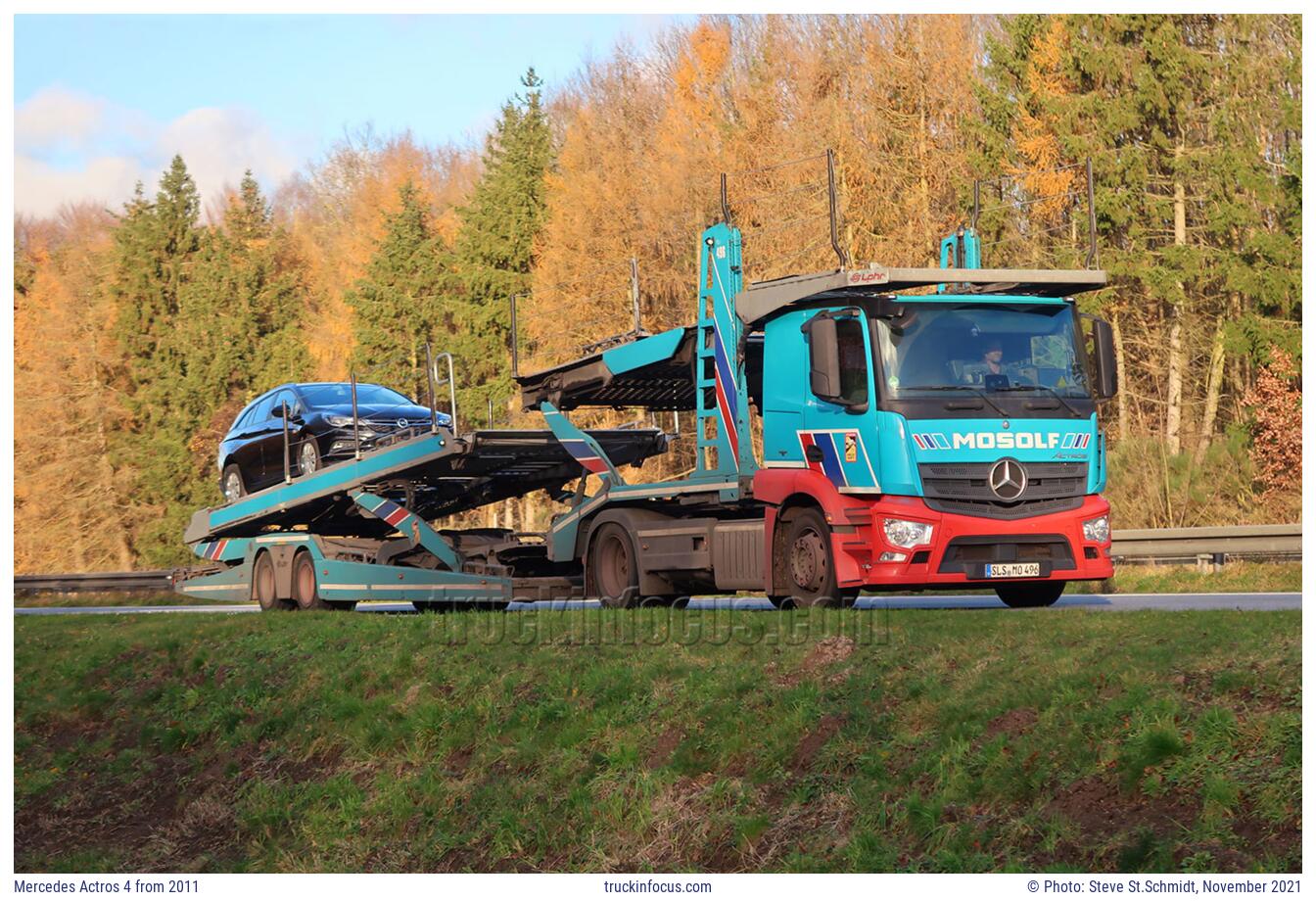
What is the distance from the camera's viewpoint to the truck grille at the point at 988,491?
12.8m

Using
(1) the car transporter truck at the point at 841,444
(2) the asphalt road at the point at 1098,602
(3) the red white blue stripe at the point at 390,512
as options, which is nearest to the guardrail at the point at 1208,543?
(2) the asphalt road at the point at 1098,602

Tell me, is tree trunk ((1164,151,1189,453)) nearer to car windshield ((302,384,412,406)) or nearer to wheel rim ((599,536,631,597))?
car windshield ((302,384,412,406))

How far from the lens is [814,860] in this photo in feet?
28.6

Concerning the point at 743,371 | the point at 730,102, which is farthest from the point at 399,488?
the point at 730,102

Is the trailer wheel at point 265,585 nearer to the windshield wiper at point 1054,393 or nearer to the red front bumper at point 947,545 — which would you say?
the red front bumper at point 947,545

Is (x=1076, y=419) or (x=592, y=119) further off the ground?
(x=592, y=119)

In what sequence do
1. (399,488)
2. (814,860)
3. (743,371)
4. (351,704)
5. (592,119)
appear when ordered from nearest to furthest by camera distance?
(814,860)
(351,704)
(743,371)
(399,488)
(592,119)

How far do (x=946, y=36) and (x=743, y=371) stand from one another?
69.8 feet

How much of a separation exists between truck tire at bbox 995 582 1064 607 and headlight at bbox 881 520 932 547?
141 centimetres

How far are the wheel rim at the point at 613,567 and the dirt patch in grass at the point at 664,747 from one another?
5.38 meters

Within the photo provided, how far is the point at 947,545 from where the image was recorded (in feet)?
41.9

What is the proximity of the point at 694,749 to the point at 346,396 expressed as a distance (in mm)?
10717

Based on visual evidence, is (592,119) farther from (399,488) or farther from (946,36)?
(399,488)

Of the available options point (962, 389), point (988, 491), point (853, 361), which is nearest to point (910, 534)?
point (988, 491)
